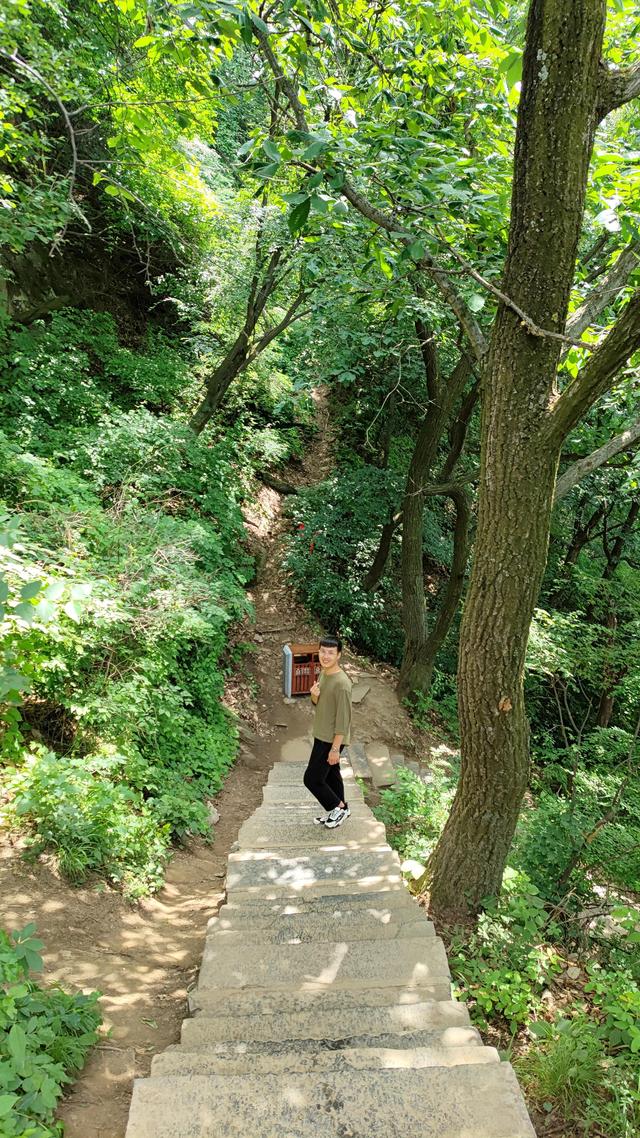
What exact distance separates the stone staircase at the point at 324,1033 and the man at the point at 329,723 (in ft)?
2.63

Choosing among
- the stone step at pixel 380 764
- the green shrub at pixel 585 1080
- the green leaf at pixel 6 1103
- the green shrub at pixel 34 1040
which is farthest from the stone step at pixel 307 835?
the green leaf at pixel 6 1103

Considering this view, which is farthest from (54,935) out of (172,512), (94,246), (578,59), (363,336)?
(94,246)

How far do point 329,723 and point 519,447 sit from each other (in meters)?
2.55

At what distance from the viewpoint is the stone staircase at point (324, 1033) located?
1836mm

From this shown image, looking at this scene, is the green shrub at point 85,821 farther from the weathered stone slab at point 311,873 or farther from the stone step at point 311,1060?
the stone step at point 311,1060

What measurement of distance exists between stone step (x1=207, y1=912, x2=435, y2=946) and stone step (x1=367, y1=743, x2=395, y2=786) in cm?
390

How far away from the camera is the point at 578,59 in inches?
109

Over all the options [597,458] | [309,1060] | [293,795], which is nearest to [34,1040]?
[309,1060]

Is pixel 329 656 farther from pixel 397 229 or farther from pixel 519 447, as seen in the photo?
pixel 397 229

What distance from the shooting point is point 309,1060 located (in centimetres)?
211

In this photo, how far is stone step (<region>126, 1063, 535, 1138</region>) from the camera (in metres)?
1.79

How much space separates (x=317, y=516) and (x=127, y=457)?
15.1 feet

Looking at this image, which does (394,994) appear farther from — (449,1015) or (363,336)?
(363,336)

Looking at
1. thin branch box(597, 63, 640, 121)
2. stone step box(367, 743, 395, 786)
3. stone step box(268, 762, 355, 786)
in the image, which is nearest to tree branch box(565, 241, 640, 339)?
thin branch box(597, 63, 640, 121)
